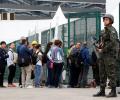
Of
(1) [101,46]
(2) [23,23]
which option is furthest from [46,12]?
(1) [101,46]

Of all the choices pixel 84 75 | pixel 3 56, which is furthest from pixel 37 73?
pixel 84 75

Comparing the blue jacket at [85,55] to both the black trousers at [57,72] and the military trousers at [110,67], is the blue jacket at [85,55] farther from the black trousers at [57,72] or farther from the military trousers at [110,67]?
the military trousers at [110,67]

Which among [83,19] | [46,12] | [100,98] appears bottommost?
[100,98]

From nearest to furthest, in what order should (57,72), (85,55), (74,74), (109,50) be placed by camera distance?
(109,50), (57,72), (85,55), (74,74)

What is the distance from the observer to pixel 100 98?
11.9m

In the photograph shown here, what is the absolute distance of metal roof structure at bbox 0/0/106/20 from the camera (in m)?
92.8

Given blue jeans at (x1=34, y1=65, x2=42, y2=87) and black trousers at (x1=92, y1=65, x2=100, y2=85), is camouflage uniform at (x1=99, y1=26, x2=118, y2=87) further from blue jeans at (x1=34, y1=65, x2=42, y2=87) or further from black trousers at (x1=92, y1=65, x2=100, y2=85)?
black trousers at (x1=92, y1=65, x2=100, y2=85)

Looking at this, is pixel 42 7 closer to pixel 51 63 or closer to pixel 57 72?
pixel 51 63

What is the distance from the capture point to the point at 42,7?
9725 cm

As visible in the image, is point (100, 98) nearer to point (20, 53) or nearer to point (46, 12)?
point (20, 53)

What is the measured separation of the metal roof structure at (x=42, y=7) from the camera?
305 feet

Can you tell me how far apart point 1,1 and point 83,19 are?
240 feet

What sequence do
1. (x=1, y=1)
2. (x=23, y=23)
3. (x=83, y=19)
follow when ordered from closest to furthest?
1. (x=83, y=19)
2. (x=23, y=23)
3. (x=1, y=1)

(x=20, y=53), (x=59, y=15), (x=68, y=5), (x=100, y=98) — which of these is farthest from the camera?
(x=68, y=5)
